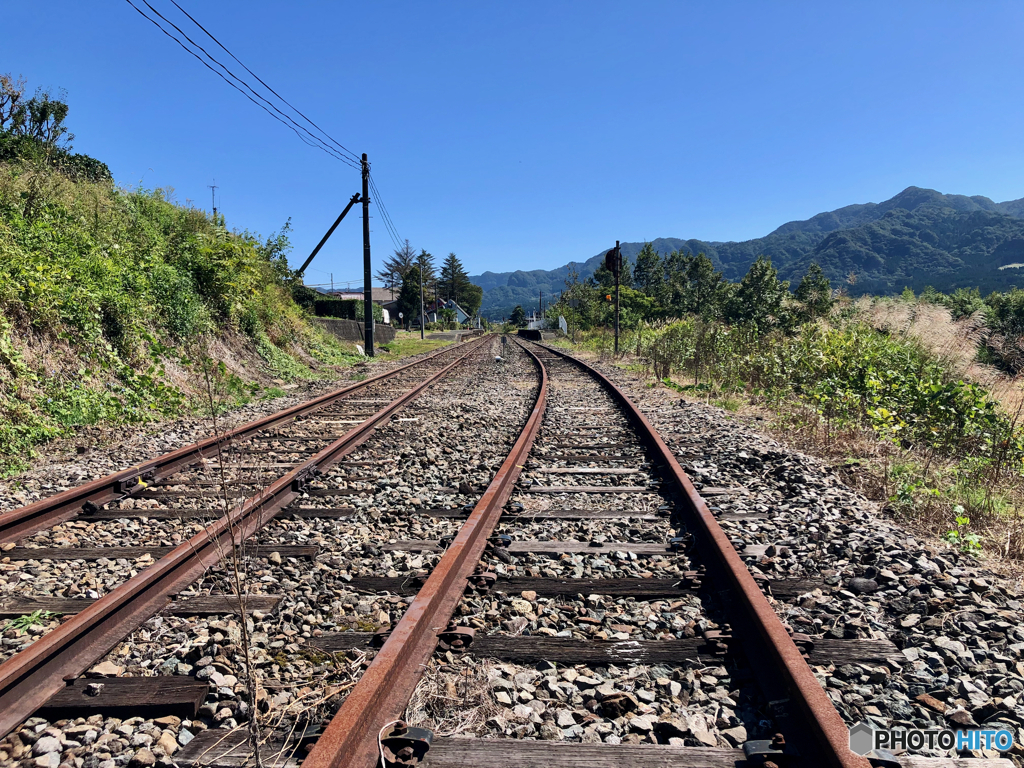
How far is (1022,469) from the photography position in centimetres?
501

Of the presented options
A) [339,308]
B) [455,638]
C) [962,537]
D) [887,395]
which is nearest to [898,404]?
[887,395]

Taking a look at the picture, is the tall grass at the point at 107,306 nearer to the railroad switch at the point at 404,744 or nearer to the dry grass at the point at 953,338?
the railroad switch at the point at 404,744

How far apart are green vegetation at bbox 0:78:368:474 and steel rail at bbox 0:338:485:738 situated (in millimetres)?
1107

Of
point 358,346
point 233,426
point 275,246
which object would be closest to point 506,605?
point 233,426

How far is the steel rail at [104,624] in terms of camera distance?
2.15 meters

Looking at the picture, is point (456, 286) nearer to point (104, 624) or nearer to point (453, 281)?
point (453, 281)

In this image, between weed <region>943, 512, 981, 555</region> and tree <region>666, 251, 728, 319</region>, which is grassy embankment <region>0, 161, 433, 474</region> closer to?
weed <region>943, 512, 981, 555</region>

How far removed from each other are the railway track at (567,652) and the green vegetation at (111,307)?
5.94ft

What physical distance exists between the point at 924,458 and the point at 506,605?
5073mm

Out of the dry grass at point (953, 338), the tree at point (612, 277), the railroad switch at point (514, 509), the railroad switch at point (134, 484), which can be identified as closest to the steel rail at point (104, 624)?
the railroad switch at point (134, 484)

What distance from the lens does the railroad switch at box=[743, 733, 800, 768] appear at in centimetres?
183

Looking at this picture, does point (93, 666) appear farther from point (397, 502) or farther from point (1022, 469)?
point (1022, 469)

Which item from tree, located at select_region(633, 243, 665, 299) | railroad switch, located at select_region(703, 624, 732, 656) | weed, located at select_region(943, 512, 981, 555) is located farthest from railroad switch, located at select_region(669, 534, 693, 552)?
tree, located at select_region(633, 243, 665, 299)

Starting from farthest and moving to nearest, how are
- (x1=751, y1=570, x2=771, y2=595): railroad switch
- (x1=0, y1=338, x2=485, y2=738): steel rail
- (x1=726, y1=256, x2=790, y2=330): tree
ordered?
(x1=726, y1=256, x2=790, y2=330): tree
(x1=751, y1=570, x2=771, y2=595): railroad switch
(x1=0, y1=338, x2=485, y2=738): steel rail
